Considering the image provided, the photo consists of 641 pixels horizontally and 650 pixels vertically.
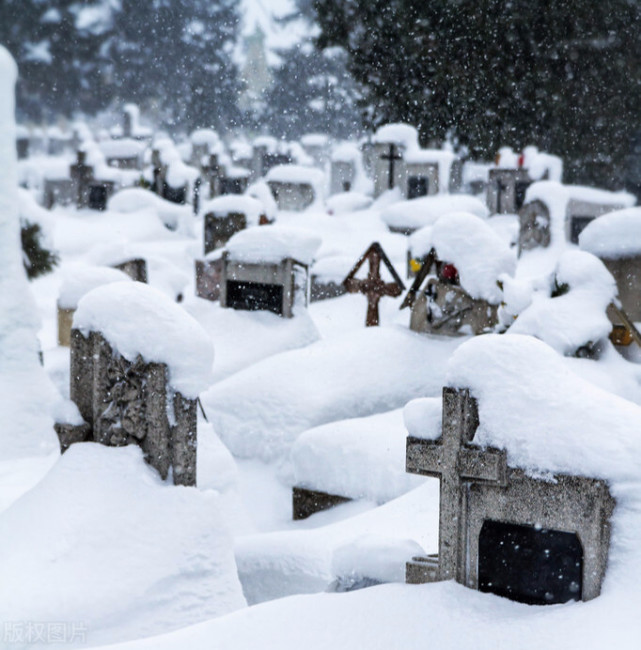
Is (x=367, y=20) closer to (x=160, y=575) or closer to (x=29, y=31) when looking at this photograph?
(x=160, y=575)

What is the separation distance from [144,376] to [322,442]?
2.44m

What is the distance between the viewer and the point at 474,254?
855 cm

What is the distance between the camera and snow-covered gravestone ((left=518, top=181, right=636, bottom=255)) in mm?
13336

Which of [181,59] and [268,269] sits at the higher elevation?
[181,59]

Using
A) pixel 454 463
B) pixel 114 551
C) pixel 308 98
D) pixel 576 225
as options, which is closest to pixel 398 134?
pixel 576 225

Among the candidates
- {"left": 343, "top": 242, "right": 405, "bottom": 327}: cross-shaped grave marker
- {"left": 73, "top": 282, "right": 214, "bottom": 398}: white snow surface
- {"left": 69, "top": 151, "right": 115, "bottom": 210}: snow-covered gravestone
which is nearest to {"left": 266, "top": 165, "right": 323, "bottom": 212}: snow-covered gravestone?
{"left": 69, "top": 151, "right": 115, "bottom": 210}: snow-covered gravestone

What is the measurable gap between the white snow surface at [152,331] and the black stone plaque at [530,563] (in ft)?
6.41

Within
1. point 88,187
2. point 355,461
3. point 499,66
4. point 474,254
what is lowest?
point 355,461

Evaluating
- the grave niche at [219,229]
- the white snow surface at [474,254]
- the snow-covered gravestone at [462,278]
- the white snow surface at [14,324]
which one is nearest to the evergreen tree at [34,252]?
the grave niche at [219,229]

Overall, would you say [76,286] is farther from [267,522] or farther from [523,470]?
[523,470]

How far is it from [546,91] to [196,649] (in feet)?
40.6

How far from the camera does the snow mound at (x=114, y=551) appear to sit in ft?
12.4

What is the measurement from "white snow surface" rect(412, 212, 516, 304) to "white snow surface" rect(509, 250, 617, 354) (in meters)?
0.83

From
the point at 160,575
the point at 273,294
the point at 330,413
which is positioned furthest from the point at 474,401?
the point at 273,294
